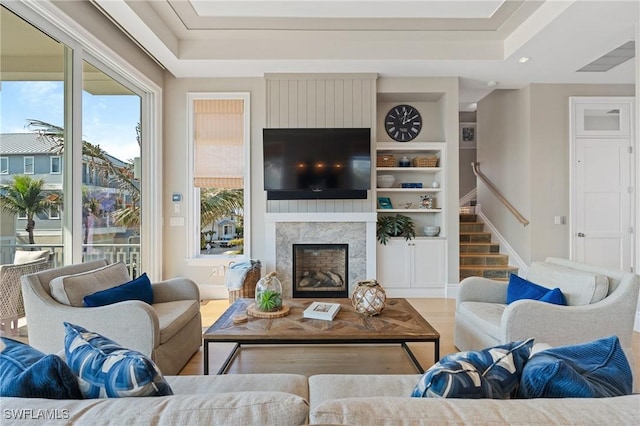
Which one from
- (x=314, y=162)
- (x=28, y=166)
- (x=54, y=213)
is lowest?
(x=54, y=213)

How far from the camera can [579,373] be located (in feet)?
3.42

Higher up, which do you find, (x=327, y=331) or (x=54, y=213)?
(x=54, y=213)

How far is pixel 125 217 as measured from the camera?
3932 mm

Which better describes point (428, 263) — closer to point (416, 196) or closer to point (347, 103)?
point (416, 196)

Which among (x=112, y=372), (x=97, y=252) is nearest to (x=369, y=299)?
(x=112, y=372)

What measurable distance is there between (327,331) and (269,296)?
58 cm

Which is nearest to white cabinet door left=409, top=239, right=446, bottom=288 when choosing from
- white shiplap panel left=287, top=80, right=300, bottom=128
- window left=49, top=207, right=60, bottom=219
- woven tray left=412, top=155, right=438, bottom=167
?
woven tray left=412, top=155, right=438, bottom=167

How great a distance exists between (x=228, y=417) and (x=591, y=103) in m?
6.03

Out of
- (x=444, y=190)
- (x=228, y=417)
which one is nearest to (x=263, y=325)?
(x=228, y=417)

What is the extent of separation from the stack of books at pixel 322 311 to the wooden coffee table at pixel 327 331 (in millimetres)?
38

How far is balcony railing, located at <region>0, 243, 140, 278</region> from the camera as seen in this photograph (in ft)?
7.91

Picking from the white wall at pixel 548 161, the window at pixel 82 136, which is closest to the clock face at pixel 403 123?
the white wall at pixel 548 161

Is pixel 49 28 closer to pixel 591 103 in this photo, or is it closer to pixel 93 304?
pixel 93 304

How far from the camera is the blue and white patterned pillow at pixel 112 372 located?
0.98m
